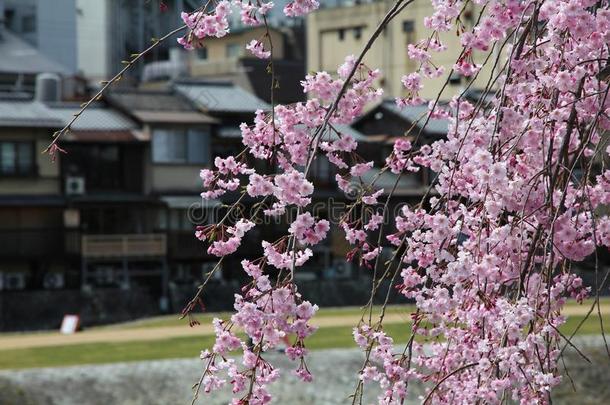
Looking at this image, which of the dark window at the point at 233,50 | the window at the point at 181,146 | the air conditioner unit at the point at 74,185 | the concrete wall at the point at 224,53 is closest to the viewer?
the air conditioner unit at the point at 74,185

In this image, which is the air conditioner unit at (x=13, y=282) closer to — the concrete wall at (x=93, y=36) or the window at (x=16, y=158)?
the window at (x=16, y=158)

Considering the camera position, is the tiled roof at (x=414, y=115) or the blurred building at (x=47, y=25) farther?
the blurred building at (x=47, y=25)

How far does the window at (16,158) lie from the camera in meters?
32.8

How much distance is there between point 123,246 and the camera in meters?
33.3

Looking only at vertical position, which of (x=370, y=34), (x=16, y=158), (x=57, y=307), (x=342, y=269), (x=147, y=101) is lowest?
(x=57, y=307)

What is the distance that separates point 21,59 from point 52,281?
1089cm

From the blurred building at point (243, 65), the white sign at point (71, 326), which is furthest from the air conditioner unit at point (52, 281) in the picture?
the blurred building at point (243, 65)

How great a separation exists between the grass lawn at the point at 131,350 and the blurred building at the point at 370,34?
65.8 ft

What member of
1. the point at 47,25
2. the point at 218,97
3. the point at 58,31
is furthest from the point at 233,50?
the point at 218,97

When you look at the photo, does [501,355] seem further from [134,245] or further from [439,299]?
[134,245]

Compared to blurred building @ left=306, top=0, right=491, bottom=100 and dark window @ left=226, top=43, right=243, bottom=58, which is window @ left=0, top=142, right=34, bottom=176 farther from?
dark window @ left=226, top=43, right=243, bottom=58

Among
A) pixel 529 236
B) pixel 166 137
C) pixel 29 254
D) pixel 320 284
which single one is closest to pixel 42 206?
pixel 29 254

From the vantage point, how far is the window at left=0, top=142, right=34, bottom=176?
32750 millimetres

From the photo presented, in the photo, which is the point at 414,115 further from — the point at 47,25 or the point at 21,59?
the point at 47,25
